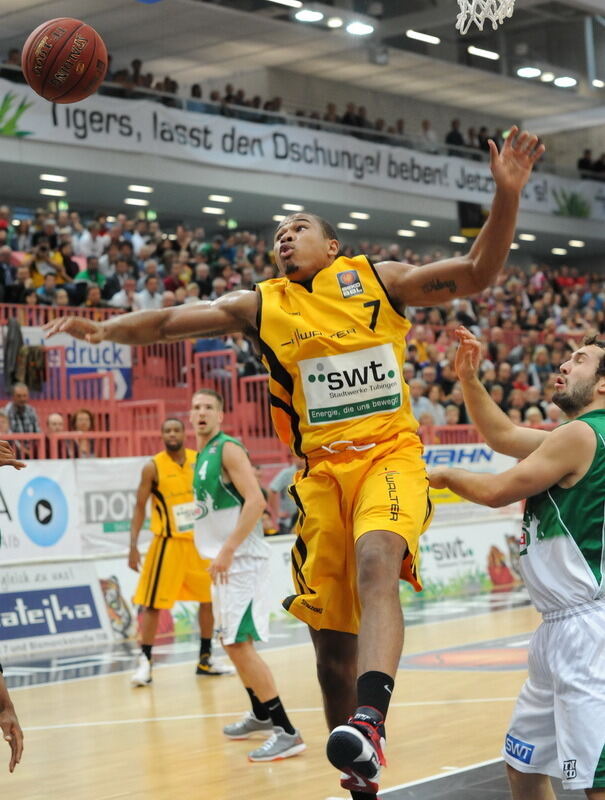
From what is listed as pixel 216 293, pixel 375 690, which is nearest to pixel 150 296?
pixel 216 293

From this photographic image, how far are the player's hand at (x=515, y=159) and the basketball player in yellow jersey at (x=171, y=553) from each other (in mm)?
6964

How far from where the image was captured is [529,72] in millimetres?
32031

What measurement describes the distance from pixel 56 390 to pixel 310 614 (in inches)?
459

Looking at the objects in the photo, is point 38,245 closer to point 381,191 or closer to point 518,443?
point 381,191

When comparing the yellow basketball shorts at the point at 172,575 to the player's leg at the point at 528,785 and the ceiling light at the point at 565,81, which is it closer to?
the player's leg at the point at 528,785

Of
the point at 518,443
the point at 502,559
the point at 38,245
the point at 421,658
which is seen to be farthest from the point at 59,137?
the point at 518,443

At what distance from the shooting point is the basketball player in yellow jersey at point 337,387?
484 centimetres

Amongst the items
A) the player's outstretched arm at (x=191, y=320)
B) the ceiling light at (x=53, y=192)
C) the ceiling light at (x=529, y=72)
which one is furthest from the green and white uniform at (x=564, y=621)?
the ceiling light at (x=529, y=72)

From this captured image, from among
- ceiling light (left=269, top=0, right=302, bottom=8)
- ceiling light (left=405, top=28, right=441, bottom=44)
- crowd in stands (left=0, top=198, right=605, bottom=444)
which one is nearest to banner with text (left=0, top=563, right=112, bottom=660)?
crowd in stands (left=0, top=198, right=605, bottom=444)

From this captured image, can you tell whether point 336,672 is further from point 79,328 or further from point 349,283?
point 79,328

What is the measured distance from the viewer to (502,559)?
17.2 metres

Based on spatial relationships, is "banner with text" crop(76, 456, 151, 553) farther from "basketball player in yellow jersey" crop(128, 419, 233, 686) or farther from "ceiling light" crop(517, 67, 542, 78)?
"ceiling light" crop(517, 67, 542, 78)

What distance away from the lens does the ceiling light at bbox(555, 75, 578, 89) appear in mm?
32312

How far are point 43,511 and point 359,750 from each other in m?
9.61
